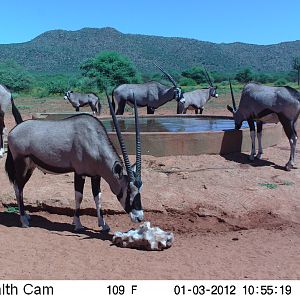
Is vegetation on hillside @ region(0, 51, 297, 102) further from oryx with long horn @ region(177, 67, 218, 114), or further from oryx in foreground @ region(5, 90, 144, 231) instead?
oryx in foreground @ region(5, 90, 144, 231)

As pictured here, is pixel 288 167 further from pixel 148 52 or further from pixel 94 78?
pixel 148 52

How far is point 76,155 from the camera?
6.13 metres

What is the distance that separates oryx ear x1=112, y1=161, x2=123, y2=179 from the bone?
0.65 metres

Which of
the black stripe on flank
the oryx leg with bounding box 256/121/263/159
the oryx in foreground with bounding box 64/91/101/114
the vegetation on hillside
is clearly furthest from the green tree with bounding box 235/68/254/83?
the black stripe on flank

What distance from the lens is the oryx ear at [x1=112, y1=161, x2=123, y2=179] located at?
5.91m

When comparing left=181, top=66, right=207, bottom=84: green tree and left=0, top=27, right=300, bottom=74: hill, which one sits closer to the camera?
left=181, top=66, right=207, bottom=84: green tree

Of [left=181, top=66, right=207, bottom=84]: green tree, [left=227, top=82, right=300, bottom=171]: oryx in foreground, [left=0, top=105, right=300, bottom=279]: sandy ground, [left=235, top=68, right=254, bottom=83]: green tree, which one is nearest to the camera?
[left=0, top=105, right=300, bottom=279]: sandy ground

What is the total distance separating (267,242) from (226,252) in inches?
25.4

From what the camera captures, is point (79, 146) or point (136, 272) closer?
point (136, 272)

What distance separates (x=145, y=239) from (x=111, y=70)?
40.8 metres

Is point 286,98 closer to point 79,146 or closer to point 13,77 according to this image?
point 79,146

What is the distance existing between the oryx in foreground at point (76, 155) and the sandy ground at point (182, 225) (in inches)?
21.6

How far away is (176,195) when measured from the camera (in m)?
7.20
